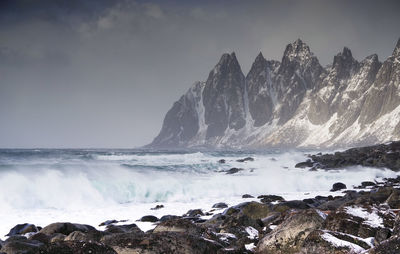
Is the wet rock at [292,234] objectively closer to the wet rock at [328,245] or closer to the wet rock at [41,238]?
the wet rock at [328,245]

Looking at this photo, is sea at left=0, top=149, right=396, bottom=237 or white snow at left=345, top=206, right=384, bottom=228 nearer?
white snow at left=345, top=206, right=384, bottom=228

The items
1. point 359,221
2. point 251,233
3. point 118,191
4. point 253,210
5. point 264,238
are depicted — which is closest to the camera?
point 264,238

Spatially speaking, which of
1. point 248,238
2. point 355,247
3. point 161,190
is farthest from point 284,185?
point 355,247

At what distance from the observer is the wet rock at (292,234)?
612cm

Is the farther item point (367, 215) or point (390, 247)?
point (367, 215)

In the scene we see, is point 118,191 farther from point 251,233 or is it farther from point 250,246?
point 250,246

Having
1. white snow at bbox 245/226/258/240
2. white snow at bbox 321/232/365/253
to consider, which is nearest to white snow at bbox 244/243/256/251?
white snow at bbox 245/226/258/240

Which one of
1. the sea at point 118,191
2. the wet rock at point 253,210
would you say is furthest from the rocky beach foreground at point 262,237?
the sea at point 118,191

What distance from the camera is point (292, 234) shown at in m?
6.34

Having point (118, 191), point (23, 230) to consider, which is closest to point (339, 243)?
point (23, 230)

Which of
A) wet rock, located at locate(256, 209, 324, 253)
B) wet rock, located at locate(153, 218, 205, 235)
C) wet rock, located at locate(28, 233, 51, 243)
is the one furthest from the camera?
wet rock, located at locate(28, 233, 51, 243)

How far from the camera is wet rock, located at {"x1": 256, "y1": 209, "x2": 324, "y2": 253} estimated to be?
6.12 metres

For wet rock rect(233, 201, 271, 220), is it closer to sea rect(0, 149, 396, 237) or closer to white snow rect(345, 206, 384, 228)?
sea rect(0, 149, 396, 237)

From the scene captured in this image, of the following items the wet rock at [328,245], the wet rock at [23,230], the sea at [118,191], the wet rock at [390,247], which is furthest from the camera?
the sea at [118,191]
